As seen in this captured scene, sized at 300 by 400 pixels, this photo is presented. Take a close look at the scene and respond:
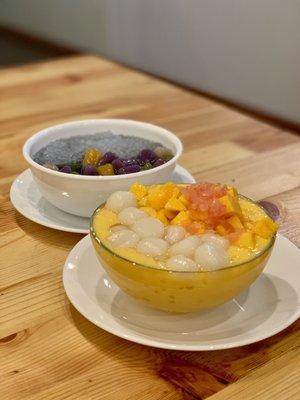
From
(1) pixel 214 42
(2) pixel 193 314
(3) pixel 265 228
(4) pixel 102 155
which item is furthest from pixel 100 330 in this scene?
(1) pixel 214 42

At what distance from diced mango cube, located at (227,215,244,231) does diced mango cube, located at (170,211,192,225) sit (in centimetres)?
5

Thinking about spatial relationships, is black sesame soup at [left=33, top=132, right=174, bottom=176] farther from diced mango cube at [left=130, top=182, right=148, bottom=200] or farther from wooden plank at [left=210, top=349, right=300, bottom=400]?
wooden plank at [left=210, top=349, right=300, bottom=400]

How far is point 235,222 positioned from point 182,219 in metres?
0.06

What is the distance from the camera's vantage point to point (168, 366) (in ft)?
2.07

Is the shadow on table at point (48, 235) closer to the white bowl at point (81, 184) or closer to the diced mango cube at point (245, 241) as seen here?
the white bowl at point (81, 184)

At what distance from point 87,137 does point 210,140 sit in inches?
12.9

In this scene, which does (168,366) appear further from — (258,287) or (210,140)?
(210,140)

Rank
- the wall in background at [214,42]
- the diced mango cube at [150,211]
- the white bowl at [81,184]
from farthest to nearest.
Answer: the wall in background at [214,42] < the white bowl at [81,184] < the diced mango cube at [150,211]

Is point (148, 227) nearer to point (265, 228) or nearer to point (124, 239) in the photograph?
point (124, 239)

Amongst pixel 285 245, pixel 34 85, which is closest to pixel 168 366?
pixel 285 245

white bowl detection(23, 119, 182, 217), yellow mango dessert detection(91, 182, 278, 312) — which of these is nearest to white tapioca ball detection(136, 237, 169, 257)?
yellow mango dessert detection(91, 182, 278, 312)

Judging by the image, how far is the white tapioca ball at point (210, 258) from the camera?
23.8 inches

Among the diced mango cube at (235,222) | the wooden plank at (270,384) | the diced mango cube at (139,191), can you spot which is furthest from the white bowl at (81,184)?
the wooden plank at (270,384)

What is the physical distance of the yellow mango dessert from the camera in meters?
0.61
